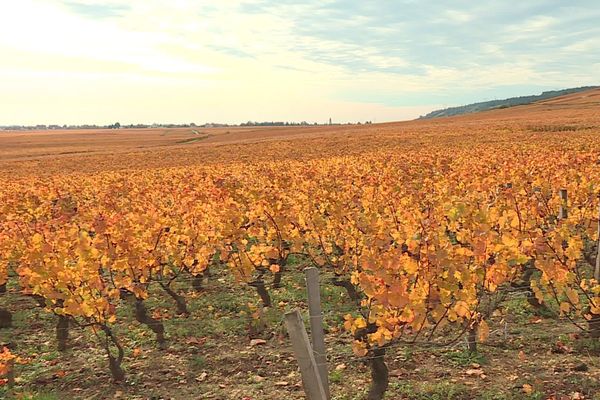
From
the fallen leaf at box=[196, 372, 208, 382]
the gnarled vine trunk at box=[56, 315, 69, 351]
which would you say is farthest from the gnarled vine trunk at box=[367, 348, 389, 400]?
the gnarled vine trunk at box=[56, 315, 69, 351]

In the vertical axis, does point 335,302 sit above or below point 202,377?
above

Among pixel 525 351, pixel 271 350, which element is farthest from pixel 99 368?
pixel 525 351

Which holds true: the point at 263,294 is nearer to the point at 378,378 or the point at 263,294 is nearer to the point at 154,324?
the point at 154,324

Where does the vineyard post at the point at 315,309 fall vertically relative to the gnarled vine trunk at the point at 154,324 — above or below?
above

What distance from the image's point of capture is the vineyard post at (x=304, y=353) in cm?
434

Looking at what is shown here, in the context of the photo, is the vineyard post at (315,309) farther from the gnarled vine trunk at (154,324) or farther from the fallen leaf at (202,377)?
the gnarled vine trunk at (154,324)

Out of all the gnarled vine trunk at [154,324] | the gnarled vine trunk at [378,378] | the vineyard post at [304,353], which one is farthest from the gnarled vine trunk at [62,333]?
the gnarled vine trunk at [378,378]

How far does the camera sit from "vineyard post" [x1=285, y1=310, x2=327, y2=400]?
4336 millimetres

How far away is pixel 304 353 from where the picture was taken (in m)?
4.40

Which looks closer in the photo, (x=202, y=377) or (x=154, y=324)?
(x=202, y=377)

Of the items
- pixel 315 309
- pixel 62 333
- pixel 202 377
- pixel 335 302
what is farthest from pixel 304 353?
pixel 62 333

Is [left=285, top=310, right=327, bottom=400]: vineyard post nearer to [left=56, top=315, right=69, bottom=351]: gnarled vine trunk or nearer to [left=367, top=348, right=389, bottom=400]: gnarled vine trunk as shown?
[left=367, top=348, right=389, bottom=400]: gnarled vine trunk

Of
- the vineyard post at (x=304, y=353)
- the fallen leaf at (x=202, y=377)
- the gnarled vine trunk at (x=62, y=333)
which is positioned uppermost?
the vineyard post at (x=304, y=353)

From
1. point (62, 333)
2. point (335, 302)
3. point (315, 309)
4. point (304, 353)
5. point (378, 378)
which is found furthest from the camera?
point (335, 302)
